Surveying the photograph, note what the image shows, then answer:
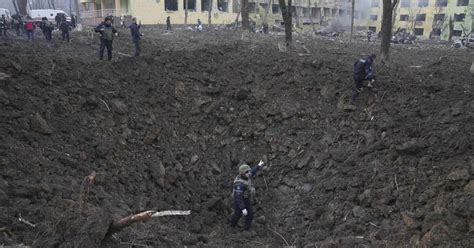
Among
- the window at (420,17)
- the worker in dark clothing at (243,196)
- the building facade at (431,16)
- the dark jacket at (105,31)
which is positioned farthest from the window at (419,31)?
the worker in dark clothing at (243,196)

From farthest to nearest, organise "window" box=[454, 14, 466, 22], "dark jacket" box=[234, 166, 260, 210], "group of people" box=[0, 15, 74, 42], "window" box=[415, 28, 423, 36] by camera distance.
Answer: "window" box=[415, 28, 423, 36] → "window" box=[454, 14, 466, 22] → "group of people" box=[0, 15, 74, 42] → "dark jacket" box=[234, 166, 260, 210]

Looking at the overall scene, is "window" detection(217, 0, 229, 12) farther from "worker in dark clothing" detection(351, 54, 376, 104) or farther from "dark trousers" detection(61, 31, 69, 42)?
"worker in dark clothing" detection(351, 54, 376, 104)

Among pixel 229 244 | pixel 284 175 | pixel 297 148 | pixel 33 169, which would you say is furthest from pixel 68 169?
pixel 297 148

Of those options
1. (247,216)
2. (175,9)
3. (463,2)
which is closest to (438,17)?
(463,2)

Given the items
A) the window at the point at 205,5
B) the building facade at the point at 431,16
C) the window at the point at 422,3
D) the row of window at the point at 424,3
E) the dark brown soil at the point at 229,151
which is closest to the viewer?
the dark brown soil at the point at 229,151

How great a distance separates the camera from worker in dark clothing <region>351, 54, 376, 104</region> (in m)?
9.40

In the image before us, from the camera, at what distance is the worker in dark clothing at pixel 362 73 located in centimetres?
940

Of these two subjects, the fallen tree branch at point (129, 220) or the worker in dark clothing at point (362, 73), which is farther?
the worker in dark clothing at point (362, 73)

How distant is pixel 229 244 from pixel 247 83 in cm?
609

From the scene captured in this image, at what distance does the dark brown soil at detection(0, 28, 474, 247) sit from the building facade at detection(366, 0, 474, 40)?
45506 mm

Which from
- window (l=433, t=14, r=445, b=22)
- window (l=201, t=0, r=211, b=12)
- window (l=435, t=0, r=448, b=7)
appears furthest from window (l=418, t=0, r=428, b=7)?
window (l=201, t=0, r=211, b=12)

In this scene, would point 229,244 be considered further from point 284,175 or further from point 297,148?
point 297,148

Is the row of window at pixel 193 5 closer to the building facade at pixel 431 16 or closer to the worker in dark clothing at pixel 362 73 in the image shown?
the building facade at pixel 431 16

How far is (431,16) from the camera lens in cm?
5519
